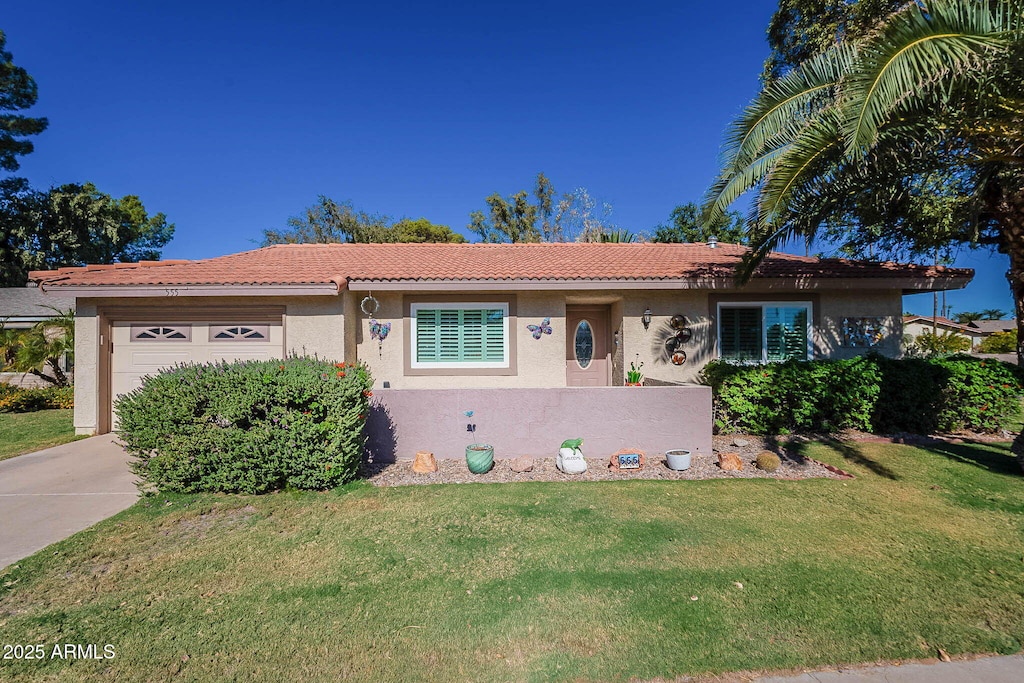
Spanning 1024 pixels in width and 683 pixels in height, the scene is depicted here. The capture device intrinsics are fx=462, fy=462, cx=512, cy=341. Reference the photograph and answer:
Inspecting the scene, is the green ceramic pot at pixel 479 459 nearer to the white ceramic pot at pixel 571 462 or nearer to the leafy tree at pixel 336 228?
the white ceramic pot at pixel 571 462

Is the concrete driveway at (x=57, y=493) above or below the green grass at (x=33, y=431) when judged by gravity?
below

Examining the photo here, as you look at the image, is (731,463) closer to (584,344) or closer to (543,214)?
(584,344)

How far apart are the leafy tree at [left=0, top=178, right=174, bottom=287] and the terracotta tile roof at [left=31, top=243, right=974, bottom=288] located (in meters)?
20.5

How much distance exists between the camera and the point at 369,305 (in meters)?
9.92

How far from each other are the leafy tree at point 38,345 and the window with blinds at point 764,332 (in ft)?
56.6

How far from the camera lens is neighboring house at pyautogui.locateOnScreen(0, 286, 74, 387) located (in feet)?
51.4

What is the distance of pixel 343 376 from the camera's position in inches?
251

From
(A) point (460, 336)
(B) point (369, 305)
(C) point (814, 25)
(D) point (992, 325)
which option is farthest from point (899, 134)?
(D) point (992, 325)

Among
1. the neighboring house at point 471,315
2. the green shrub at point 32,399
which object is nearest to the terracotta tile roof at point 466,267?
the neighboring house at point 471,315

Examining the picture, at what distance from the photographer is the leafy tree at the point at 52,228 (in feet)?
79.7

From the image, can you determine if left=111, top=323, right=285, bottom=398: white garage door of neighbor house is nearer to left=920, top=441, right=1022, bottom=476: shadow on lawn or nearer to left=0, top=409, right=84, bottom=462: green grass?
left=0, top=409, right=84, bottom=462: green grass

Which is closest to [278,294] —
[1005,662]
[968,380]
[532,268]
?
[532,268]

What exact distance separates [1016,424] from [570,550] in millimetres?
10851

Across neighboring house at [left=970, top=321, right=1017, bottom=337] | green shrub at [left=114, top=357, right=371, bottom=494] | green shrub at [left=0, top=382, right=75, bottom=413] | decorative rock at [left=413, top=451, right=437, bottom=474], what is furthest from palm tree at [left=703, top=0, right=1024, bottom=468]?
neighboring house at [left=970, top=321, right=1017, bottom=337]
